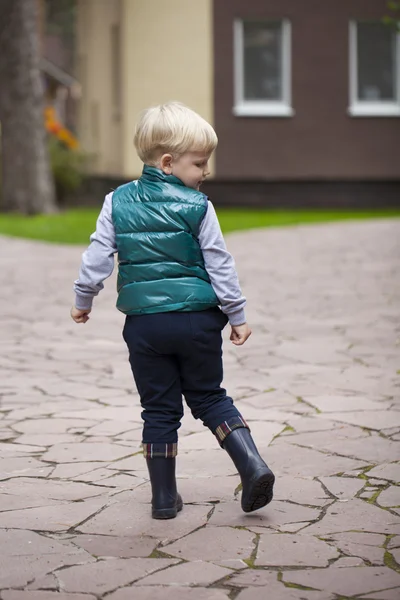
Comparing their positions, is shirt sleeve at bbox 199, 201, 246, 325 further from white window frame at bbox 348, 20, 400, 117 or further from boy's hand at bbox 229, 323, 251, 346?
white window frame at bbox 348, 20, 400, 117

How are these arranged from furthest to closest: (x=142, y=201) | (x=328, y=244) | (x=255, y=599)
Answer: (x=328, y=244) < (x=142, y=201) < (x=255, y=599)

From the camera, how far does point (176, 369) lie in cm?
379

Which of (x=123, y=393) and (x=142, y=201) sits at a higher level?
(x=142, y=201)

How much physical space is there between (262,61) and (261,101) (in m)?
0.73

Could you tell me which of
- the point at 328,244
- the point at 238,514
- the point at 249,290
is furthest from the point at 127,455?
the point at 328,244

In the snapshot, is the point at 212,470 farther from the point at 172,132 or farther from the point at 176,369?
the point at 172,132

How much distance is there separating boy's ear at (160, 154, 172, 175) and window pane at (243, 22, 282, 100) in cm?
1833

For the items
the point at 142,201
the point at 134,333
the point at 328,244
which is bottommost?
the point at 328,244

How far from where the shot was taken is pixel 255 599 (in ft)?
9.79

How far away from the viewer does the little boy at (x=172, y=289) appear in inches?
145

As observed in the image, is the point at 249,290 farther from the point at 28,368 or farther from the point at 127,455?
the point at 127,455

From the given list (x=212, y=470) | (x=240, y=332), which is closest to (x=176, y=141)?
(x=240, y=332)

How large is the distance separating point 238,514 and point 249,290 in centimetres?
611

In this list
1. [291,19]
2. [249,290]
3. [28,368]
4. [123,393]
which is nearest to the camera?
[123,393]
